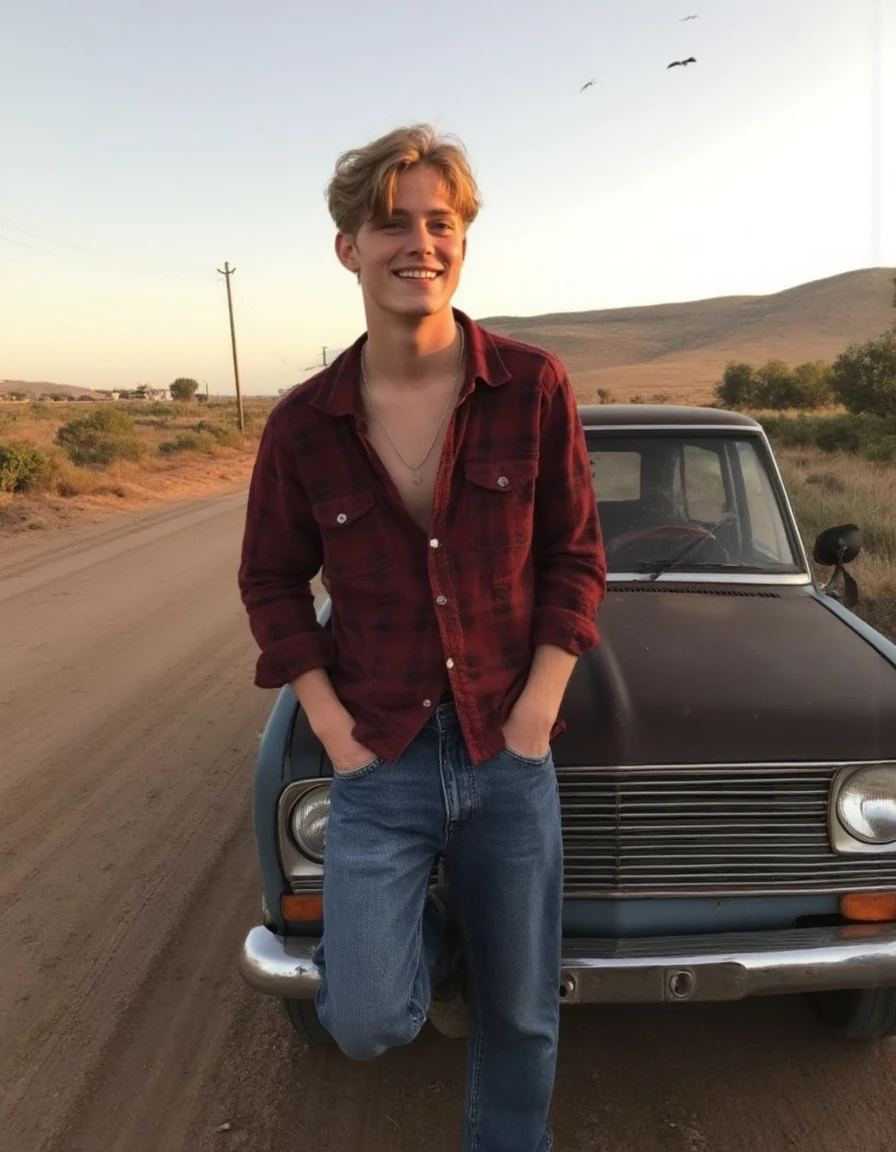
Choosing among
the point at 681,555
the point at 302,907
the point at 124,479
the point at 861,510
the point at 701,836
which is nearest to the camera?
the point at 701,836

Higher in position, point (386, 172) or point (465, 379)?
point (386, 172)

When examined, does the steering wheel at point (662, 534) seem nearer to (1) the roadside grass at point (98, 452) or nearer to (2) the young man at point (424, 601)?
(2) the young man at point (424, 601)

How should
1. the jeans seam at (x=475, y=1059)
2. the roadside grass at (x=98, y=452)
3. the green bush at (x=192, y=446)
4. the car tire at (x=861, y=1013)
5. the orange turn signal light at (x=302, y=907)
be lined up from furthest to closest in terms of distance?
the green bush at (x=192, y=446), the roadside grass at (x=98, y=452), the car tire at (x=861, y=1013), the orange turn signal light at (x=302, y=907), the jeans seam at (x=475, y=1059)

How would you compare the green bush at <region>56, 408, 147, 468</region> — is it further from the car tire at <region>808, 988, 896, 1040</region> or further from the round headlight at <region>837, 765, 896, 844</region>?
the round headlight at <region>837, 765, 896, 844</region>

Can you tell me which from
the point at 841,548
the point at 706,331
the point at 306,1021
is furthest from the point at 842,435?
the point at 706,331

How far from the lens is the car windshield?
337 centimetres

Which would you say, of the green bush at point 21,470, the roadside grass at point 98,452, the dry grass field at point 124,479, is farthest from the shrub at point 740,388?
the green bush at point 21,470

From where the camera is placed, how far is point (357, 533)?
1730mm

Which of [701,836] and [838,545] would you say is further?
[838,545]

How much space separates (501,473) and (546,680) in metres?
0.41

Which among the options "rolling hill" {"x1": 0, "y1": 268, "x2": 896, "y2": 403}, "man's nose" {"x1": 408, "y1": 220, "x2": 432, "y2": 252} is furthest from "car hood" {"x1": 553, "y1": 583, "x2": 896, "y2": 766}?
"rolling hill" {"x1": 0, "y1": 268, "x2": 896, "y2": 403}

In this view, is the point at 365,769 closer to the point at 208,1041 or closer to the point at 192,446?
the point at 208,1041

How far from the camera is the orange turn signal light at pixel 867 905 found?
7.32ft

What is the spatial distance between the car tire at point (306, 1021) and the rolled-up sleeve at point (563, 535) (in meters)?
1.36
